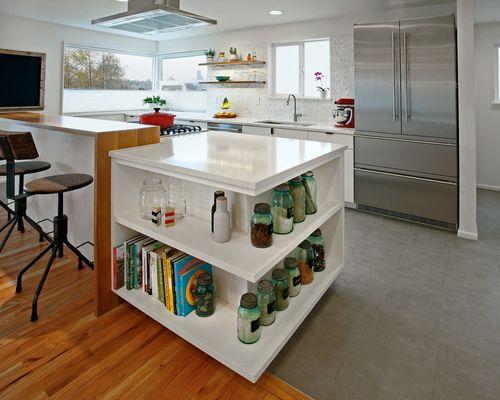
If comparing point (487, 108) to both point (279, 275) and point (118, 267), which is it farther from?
point (118, 267)

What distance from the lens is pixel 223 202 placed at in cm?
149

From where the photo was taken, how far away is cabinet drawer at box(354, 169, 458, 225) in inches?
127

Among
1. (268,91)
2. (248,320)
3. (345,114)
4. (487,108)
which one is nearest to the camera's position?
(248,320)

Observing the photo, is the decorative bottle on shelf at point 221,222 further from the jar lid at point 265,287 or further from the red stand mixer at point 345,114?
the red stand mixer at point 345,114

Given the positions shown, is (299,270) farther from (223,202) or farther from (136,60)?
(136,60)

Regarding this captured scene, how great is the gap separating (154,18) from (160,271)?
2.12 metres

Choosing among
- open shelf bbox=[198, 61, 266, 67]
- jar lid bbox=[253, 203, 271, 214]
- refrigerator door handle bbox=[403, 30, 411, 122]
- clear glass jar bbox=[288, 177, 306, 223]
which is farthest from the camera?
open shelf bbox=[198, 61, 266, 67]

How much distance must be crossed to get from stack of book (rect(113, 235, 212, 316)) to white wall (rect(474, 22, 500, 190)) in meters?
4.59

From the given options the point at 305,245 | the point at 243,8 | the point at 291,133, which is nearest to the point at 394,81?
the point at 291,133

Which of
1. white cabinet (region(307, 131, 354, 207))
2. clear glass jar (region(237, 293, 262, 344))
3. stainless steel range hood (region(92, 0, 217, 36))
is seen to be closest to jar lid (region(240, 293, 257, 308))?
clear glass jar (region(237, 293, 262, 344))

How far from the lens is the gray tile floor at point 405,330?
146 cm

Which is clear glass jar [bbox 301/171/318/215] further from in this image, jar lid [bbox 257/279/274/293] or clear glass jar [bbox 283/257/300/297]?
jar lid [bbox 257/279/274/293]

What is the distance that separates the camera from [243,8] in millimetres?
4035

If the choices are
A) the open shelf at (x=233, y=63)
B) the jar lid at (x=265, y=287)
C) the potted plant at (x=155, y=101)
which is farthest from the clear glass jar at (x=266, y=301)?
the open shelf at (x=233, y=63)
